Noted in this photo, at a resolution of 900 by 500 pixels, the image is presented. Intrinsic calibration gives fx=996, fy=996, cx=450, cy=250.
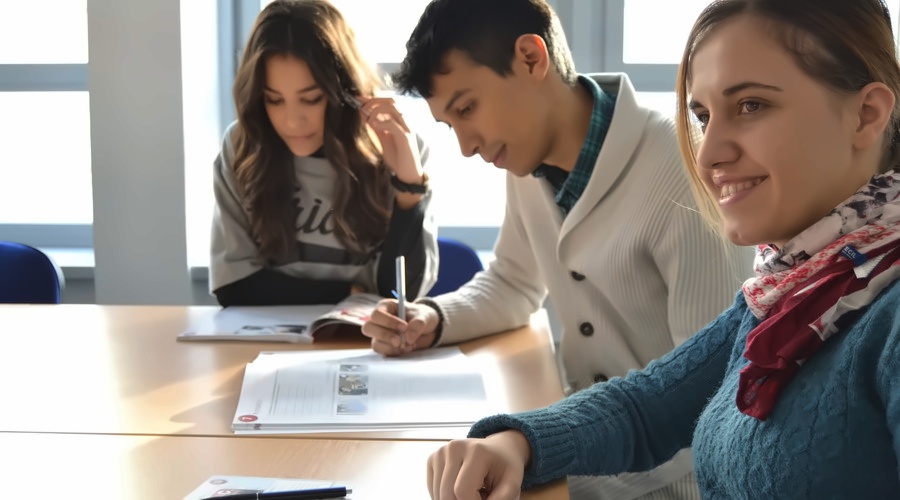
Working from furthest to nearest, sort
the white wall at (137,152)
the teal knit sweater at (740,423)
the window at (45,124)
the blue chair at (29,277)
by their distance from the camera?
the window at (45,124) → the white wall at (137,152) → the blue chair at (29,277) → the teal knit sweater at (740,423)

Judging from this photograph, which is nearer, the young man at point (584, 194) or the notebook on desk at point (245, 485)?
the notebook on desk at point (245, 485)

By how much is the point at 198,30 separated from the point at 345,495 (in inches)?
94.0

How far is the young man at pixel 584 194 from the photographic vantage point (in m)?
1.53

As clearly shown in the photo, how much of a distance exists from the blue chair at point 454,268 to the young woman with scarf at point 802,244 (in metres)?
1.35

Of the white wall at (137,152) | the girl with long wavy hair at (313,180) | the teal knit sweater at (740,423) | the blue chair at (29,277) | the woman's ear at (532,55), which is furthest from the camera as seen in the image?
the white wall at (137,152)

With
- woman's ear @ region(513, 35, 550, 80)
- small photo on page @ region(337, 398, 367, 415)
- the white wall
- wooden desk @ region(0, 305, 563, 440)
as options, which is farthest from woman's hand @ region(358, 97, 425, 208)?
the white wall

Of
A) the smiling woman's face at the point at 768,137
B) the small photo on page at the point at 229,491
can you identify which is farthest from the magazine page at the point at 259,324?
the smiling woman's face at the point at 768,137

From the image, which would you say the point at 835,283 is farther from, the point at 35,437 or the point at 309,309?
the point at 309,309

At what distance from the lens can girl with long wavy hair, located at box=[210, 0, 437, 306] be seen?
7.24 feet

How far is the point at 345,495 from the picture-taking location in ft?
3.53

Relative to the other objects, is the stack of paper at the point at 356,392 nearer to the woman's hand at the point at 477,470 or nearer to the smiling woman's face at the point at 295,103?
the woman's hand at the point at 477,470

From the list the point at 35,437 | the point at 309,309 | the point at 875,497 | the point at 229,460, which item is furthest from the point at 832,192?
the point at 309,309

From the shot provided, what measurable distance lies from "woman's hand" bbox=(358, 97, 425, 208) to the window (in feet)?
5.34

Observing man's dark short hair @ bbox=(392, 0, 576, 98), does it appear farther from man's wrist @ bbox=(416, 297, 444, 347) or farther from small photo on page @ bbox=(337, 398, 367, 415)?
small photo on page @ bbox=(337, 398, 367, 415)
